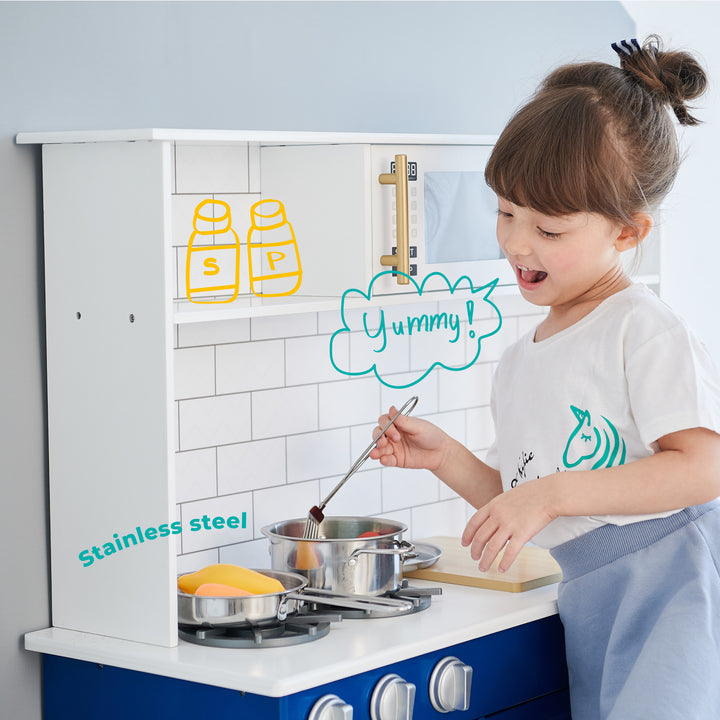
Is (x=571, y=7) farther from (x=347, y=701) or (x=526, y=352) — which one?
(x=347, y=701)

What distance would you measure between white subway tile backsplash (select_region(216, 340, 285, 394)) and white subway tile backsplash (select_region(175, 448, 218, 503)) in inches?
5.0

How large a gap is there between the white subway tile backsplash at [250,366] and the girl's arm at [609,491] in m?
0.66

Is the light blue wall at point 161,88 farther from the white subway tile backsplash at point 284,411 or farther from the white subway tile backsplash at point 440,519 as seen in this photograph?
the white subway tile backsplash at point 440,519

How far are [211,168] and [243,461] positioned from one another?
1.83 feet

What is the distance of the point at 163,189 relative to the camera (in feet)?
5.77

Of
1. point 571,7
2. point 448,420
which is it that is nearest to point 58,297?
point 448,420

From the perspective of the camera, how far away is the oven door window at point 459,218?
228cm

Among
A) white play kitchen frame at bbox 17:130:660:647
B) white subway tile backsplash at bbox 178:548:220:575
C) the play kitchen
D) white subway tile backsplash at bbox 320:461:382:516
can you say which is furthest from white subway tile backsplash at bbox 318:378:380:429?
white play kitchen frame at bbox 17:130:660:647

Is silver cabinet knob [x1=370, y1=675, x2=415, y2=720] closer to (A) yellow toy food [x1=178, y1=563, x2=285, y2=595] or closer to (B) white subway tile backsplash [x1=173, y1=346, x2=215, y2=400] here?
(A) yellow toy food [x1=178, y1=563, x2=285, y2=595]

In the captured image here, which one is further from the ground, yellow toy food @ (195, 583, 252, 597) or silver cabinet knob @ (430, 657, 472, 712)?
yellow toy food @ (195, 583, 252, 597)

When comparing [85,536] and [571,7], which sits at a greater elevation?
[571,7]

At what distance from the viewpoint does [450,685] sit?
6.30 feet

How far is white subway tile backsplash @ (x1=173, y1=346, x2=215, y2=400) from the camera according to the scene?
2.20 meters

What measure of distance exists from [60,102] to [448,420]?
3.85ft
